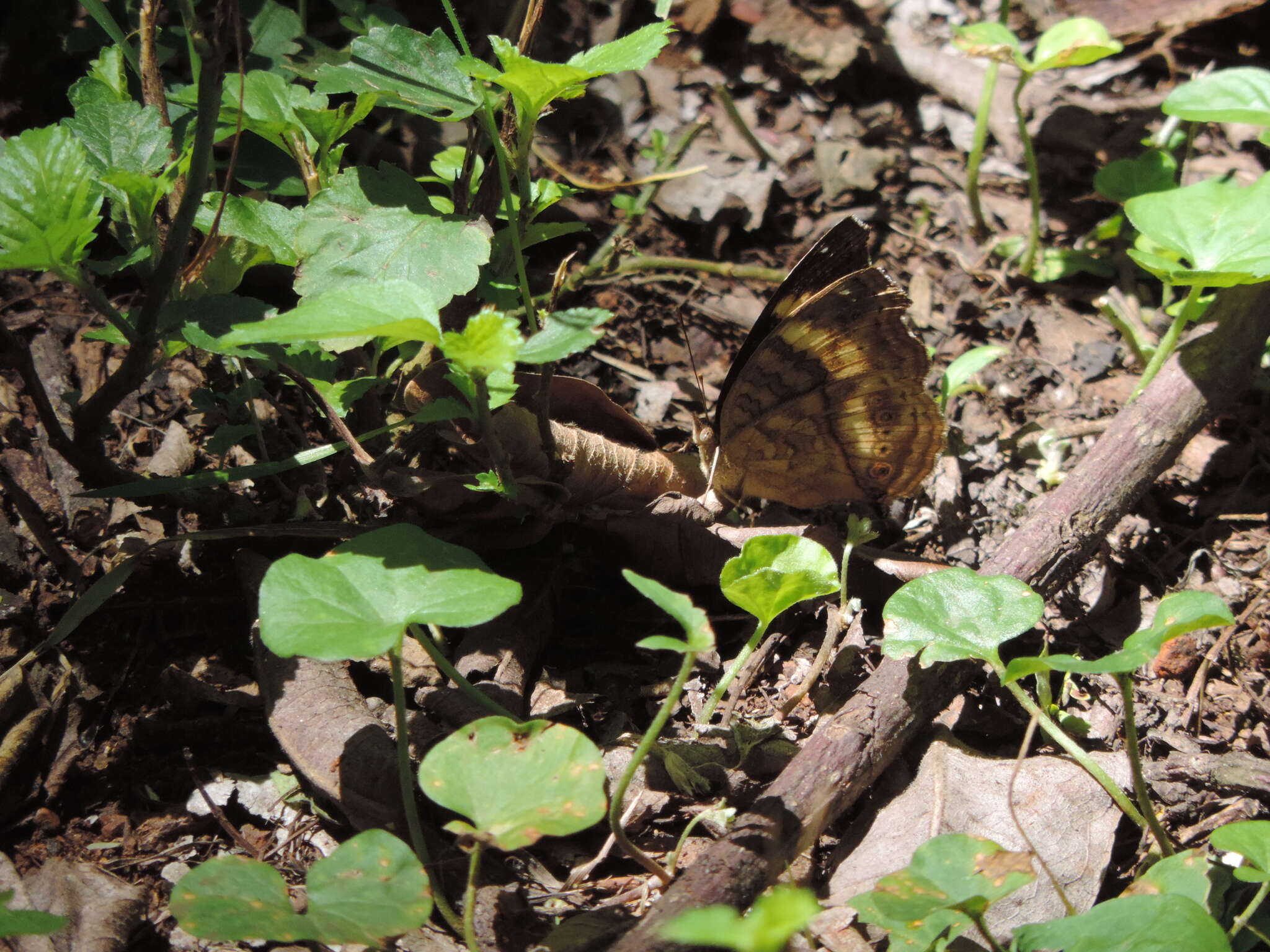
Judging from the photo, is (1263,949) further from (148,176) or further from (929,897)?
(148,176)

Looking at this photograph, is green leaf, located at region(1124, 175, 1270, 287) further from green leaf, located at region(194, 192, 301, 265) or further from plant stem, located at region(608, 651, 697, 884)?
green leaf, located at region(194, 192, 301, 265)

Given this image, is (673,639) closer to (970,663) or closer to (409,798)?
(409,798)

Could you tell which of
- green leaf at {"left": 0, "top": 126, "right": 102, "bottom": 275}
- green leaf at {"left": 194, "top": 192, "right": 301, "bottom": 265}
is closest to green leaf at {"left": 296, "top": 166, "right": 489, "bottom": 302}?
green leaf at {"left": 194, "top": 192, "right": 301, "bottom": 265}

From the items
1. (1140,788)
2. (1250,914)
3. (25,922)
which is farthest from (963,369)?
(25,922)

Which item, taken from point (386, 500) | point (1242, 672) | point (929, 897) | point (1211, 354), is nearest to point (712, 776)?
point (929, 897)

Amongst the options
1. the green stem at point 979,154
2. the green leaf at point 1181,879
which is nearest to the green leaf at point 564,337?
the green leaf at point 1181,879

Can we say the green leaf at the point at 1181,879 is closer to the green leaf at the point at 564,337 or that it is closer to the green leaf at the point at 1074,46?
the green leaf at the point at 564,337
